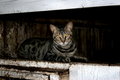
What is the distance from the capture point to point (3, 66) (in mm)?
2031

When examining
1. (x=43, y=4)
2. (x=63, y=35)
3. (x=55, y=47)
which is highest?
(x=43, y=4)

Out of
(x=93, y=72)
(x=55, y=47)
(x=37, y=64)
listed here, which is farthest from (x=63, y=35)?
(x=93, y=72)

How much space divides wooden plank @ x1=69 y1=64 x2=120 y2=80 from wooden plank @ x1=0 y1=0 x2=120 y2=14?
1.35 feet

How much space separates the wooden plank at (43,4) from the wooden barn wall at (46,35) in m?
0.93

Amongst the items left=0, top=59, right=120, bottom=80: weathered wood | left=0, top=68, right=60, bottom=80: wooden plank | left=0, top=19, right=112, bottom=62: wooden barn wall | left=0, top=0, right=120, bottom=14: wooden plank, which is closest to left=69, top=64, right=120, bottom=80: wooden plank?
left=0, top=59, right=120, bottom=80: weathered wood

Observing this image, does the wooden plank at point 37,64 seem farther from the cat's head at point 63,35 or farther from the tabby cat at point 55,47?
the cat's head at point 63,35

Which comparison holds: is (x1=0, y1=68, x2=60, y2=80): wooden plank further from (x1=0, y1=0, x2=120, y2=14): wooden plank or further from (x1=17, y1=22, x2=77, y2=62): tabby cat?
(x1=17, y1=22, x2=77, y2=62): tabby cat

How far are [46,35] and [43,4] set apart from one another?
260 cm

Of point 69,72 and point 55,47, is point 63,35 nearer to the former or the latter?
point 55,47

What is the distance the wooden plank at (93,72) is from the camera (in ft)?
4.90

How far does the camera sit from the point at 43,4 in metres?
1.77

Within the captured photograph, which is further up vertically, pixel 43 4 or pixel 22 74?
pixel 43 4

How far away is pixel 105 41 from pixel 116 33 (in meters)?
0.30

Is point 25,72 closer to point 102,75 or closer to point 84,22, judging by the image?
point 102,75
